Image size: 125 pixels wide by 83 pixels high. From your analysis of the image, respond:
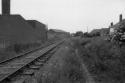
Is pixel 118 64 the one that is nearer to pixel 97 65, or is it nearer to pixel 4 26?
pixel 97 65

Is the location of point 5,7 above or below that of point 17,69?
above

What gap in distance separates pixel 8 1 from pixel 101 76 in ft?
113

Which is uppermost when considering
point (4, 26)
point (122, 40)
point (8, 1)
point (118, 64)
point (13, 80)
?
point (8, 1)

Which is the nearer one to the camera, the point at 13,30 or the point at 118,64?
the point at 118,64

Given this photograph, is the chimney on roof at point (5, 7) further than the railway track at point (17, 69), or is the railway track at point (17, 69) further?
the chimney on roof at point (5, 7)

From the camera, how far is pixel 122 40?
1295 centimetres

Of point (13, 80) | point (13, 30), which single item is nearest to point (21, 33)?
point (13, 30)

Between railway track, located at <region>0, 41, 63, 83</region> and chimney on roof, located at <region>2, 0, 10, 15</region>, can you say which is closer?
railway track, located at <region>0, 41, 63, 83</region>

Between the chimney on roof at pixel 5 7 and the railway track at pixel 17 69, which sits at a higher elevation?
the chimney on roof at pixel 5 7

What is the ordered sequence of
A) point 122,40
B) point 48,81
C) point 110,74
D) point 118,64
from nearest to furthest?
point 48,81, point 110,74, point 118,64, point 122,40

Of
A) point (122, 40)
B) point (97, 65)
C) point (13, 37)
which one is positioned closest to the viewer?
point (97, 65)

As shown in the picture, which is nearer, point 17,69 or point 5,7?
point 17,69

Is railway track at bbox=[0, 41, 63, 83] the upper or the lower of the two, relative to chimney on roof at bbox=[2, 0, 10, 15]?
lower

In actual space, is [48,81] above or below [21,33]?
below
